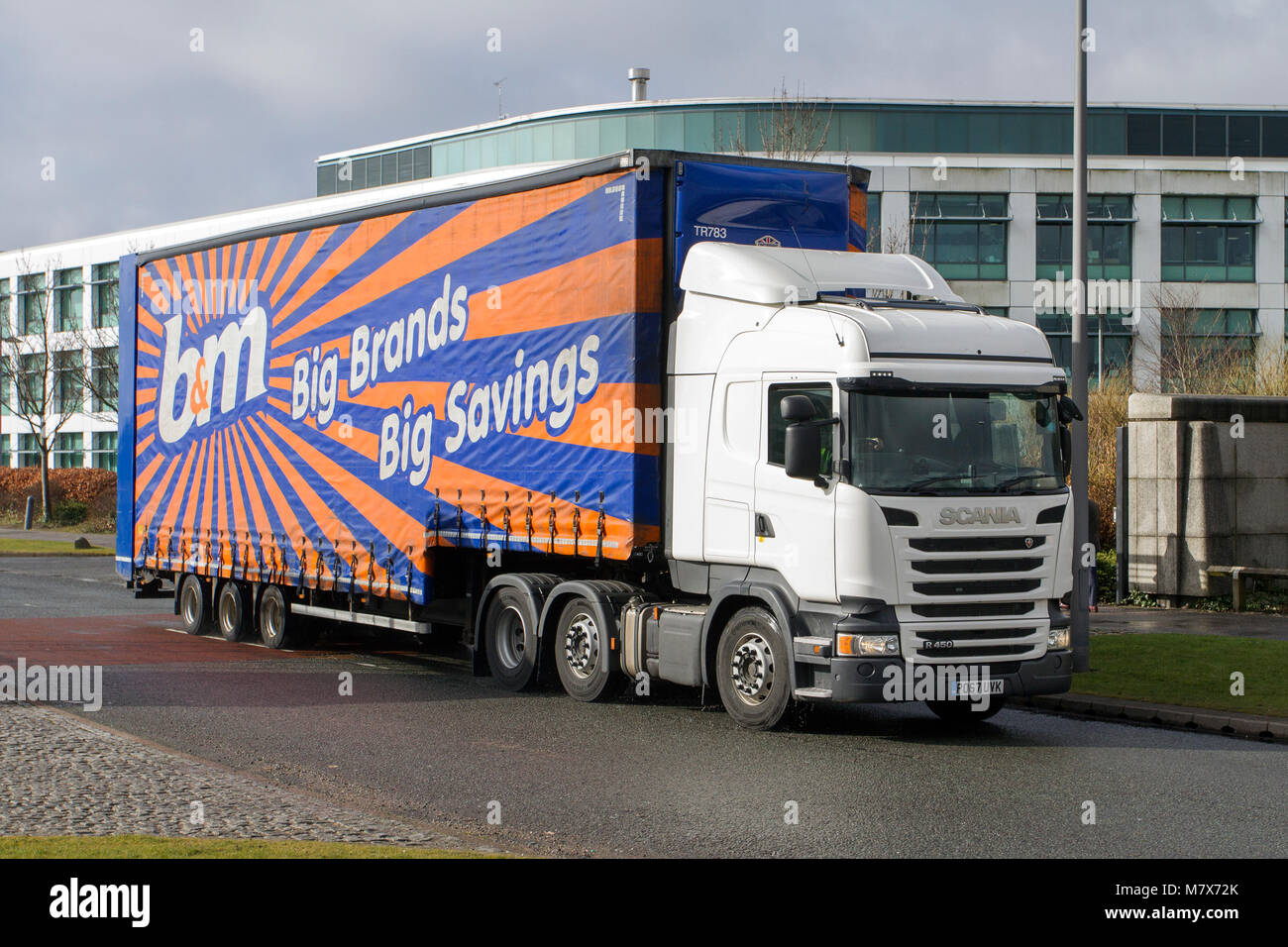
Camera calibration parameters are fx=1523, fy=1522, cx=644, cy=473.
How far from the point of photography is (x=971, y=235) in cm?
5528

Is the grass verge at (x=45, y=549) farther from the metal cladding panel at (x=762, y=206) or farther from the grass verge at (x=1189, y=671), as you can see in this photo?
the metal cladding panel at (x=762, y=206)

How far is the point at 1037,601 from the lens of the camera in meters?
11.0

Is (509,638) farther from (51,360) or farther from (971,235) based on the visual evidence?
(51,360)

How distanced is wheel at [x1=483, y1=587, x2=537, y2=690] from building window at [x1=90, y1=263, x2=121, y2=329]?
5401cm

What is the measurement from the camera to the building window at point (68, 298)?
217 feet

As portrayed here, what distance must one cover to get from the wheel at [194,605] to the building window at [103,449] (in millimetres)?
49383

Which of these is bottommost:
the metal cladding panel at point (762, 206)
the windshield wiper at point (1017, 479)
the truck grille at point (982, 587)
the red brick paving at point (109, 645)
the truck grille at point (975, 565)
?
the red brick paving at point (109, 645)

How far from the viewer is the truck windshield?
10594mm

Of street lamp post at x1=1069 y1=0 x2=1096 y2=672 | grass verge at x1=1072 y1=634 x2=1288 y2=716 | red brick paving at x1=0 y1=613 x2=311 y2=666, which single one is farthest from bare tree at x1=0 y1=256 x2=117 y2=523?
street lamp post at x1=1069 y1=0 x2=1096 y2=672

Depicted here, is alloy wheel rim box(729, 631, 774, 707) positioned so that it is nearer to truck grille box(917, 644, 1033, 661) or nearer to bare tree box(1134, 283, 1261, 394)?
truck grille box(917, 644, 1033, 661)

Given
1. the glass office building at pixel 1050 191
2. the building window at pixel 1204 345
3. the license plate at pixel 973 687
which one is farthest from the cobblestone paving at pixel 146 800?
the glass office building at pixel 1050 191

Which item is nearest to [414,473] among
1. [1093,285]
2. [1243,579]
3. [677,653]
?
[677,653]

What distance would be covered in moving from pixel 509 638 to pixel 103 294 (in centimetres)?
5602

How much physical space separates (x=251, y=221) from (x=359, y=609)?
1784 inches
